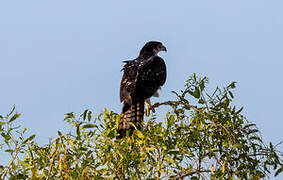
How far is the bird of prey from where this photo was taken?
24.2 ft

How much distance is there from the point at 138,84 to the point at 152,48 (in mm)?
2342

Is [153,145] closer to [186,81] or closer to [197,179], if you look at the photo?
[197,179]

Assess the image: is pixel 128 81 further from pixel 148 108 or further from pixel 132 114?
pixel 132 114

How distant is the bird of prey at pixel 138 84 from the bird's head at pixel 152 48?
167 millimetres

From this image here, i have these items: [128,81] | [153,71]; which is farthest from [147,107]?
[153,71]

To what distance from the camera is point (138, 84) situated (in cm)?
829

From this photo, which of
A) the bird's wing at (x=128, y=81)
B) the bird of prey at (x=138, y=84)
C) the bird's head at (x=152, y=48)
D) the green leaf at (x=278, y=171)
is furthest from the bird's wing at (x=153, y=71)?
the green leaf at (x=278, y=171)

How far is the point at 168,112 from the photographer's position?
5.11 meters

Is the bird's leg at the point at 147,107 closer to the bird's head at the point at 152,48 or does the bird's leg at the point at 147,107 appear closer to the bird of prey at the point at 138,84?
the bird of prey at the point at 138,84

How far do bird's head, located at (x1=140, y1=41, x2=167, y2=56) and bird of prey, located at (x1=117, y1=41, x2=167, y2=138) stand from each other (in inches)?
6.6

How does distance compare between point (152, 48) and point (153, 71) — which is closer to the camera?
point (153, 71)

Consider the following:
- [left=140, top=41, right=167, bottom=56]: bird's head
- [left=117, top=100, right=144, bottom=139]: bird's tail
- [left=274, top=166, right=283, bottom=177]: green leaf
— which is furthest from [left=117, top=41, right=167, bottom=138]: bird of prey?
[left=274, top=166, right=283, bottom=177]: green leaf

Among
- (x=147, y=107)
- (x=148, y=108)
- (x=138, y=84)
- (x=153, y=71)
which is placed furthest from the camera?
(x=153, y=71)

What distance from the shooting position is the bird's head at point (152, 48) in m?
10.4
